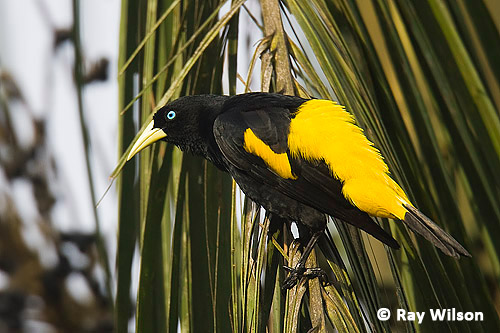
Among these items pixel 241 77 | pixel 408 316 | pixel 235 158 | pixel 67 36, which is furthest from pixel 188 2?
pixel 67 36

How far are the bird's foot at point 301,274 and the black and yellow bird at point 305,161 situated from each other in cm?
20

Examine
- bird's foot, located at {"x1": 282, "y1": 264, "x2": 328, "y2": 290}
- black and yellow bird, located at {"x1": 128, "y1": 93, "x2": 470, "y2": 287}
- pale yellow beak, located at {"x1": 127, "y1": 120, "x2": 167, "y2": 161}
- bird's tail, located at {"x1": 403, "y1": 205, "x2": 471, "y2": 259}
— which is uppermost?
pale yellow beak, located at {"x1": 127, "y1": 120, "x2": 167, "y2": 161}

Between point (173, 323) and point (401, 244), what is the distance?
0.56 m

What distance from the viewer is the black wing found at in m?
1.51

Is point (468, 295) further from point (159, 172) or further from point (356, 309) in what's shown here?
point (159, 172)

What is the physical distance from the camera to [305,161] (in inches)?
60.6

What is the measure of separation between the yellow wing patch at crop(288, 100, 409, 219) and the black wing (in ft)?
0.08

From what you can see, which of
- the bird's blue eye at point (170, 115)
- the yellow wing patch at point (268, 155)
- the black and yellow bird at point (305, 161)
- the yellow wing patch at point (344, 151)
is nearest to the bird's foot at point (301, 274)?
the black and yellow bird at point (305, 161)

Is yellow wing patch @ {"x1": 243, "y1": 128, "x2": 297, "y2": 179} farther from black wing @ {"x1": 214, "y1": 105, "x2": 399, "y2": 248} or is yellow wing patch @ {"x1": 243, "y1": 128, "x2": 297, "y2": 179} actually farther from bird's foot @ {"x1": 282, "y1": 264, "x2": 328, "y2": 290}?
bird's foot @ {"x1": 282, "y1": 264, "x2": 328, "y2": 290}

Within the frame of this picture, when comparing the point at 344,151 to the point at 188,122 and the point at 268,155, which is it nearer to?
the point at 268,155

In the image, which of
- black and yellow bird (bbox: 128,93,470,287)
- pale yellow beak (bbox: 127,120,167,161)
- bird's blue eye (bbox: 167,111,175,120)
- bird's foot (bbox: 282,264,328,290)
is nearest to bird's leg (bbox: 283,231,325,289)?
bird's foot (bbox: 282,264,328,290)

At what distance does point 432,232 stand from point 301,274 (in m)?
0.34

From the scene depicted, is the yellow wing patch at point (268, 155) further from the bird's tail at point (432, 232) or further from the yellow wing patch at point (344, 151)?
the bird's tail at point (432, 232)

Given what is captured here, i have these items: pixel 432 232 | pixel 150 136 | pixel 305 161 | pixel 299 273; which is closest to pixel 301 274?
pixel 299 273
